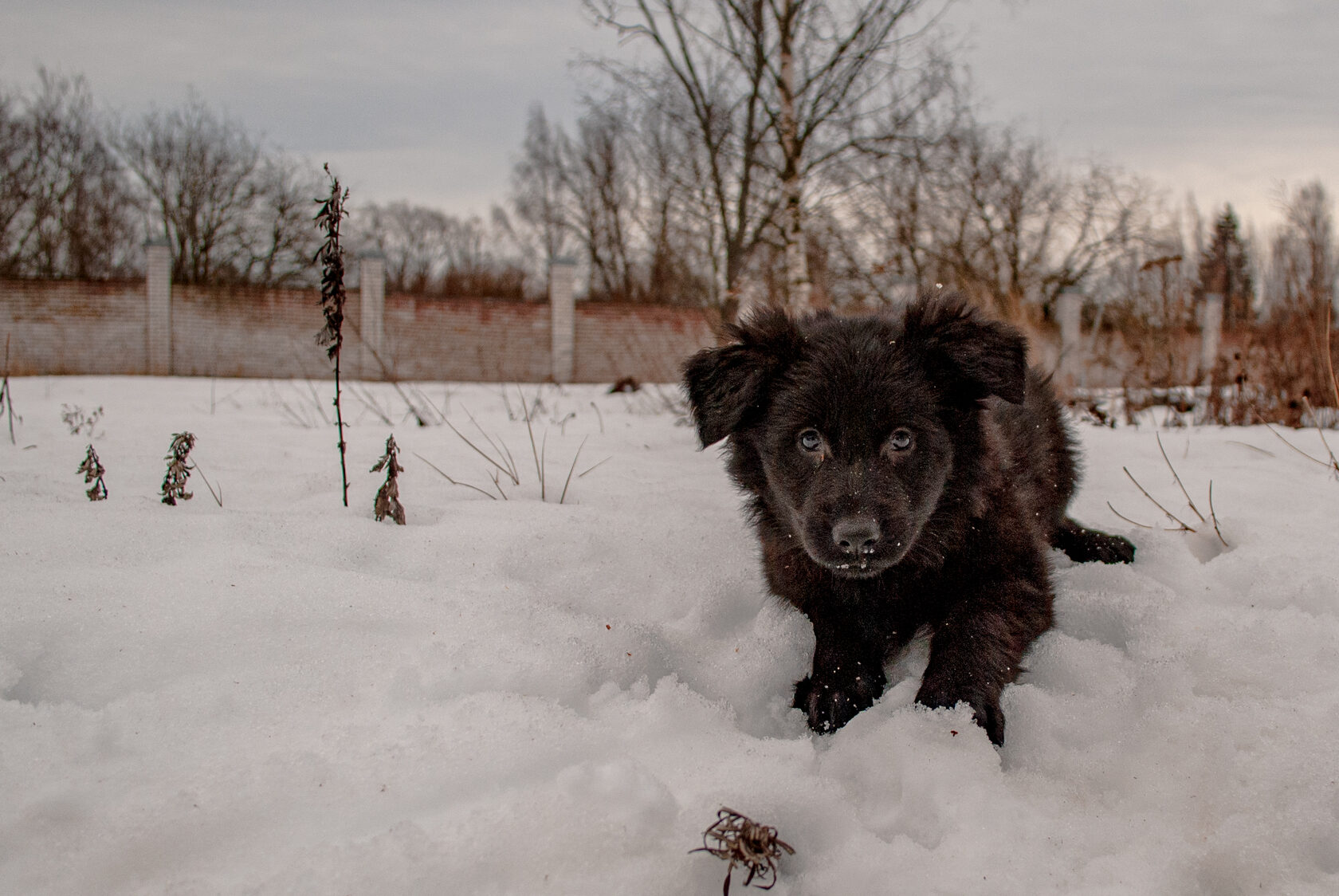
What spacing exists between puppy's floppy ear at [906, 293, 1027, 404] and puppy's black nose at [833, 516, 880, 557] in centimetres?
61

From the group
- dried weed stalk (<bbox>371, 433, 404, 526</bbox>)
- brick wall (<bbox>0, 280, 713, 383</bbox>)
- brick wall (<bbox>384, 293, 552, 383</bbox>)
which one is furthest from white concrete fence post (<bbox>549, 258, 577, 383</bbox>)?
dried weed stalk (<bbox>371, 433, 404, 526</bbox>)

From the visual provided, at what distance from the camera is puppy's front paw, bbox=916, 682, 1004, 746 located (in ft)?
5.78

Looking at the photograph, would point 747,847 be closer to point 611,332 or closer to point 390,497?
point 390,497

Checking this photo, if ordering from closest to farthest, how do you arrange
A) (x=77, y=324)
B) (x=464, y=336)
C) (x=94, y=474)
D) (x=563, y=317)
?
(x=94, y=474)
(x=77, y=324)
(x=464, y=336)
(x=563, y=317)

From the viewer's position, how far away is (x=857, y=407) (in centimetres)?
213

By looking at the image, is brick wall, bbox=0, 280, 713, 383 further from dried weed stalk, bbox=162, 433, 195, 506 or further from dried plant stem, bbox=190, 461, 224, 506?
dried weed stalk, bbox=162, 433, 195, 506

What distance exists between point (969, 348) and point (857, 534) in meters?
0.72

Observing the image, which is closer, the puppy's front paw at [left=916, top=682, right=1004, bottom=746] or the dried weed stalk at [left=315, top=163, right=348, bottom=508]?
the puppy's front paw at [left=916, top=682, right=1004, bottom=746]

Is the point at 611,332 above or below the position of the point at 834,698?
above

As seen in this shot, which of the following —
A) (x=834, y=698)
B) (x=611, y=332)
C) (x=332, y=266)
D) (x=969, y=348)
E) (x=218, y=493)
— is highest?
(x=611, y=332)

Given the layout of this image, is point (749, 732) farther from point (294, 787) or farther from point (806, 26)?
point (806, 26)

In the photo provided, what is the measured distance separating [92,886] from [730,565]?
1.93 m

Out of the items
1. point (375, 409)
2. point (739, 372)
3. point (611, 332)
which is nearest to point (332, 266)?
point (739, 372)

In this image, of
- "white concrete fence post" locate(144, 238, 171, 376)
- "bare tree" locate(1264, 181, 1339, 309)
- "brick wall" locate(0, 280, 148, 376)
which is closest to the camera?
"bare tree" locate(1264, 181, 1339, 309)
